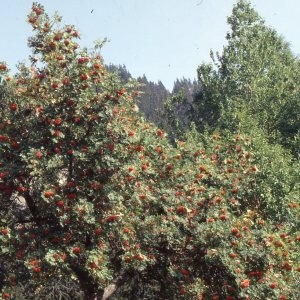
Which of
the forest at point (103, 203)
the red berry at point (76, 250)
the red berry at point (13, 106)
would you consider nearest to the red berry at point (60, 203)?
the forest at point (103, 203)

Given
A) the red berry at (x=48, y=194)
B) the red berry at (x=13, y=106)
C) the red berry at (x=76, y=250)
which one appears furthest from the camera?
the red berry at (x=13, y=106)

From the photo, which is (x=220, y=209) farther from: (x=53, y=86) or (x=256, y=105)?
(x=256, y=105)

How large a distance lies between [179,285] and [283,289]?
2.65 meters

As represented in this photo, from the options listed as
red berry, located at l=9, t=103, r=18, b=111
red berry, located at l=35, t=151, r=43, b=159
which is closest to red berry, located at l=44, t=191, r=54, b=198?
red berry, located at l=35, t=151, r=43, b=159

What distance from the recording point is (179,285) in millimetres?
10680

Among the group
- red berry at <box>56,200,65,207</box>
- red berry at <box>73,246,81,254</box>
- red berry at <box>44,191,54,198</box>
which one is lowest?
red berry at <box>73,246,81,254</box>

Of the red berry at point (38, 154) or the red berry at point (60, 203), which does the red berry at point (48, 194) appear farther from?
the red berry at point (38, 154)

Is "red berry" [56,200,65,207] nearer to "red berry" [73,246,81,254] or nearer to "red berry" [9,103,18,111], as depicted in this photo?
"red berry" [73,246,81,254]

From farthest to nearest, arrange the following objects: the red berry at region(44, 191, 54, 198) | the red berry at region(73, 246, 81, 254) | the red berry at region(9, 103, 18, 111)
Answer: the red berry at region(9, 103, 18, 111) < the red berry at region(73, 246, 81, 254) < the red berry at region(44, 191, 54, 198)

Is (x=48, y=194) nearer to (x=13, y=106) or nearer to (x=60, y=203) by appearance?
(x=60, y=203)

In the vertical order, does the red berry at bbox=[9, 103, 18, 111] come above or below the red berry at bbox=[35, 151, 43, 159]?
above

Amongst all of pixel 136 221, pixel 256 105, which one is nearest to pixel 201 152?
pixel 136 221

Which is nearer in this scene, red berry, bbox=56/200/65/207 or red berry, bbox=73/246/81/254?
red berry, bbox=56/200/65/207

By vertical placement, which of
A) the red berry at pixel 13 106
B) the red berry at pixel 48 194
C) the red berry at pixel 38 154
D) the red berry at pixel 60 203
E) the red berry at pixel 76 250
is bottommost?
the red berry at pixel 76 250
